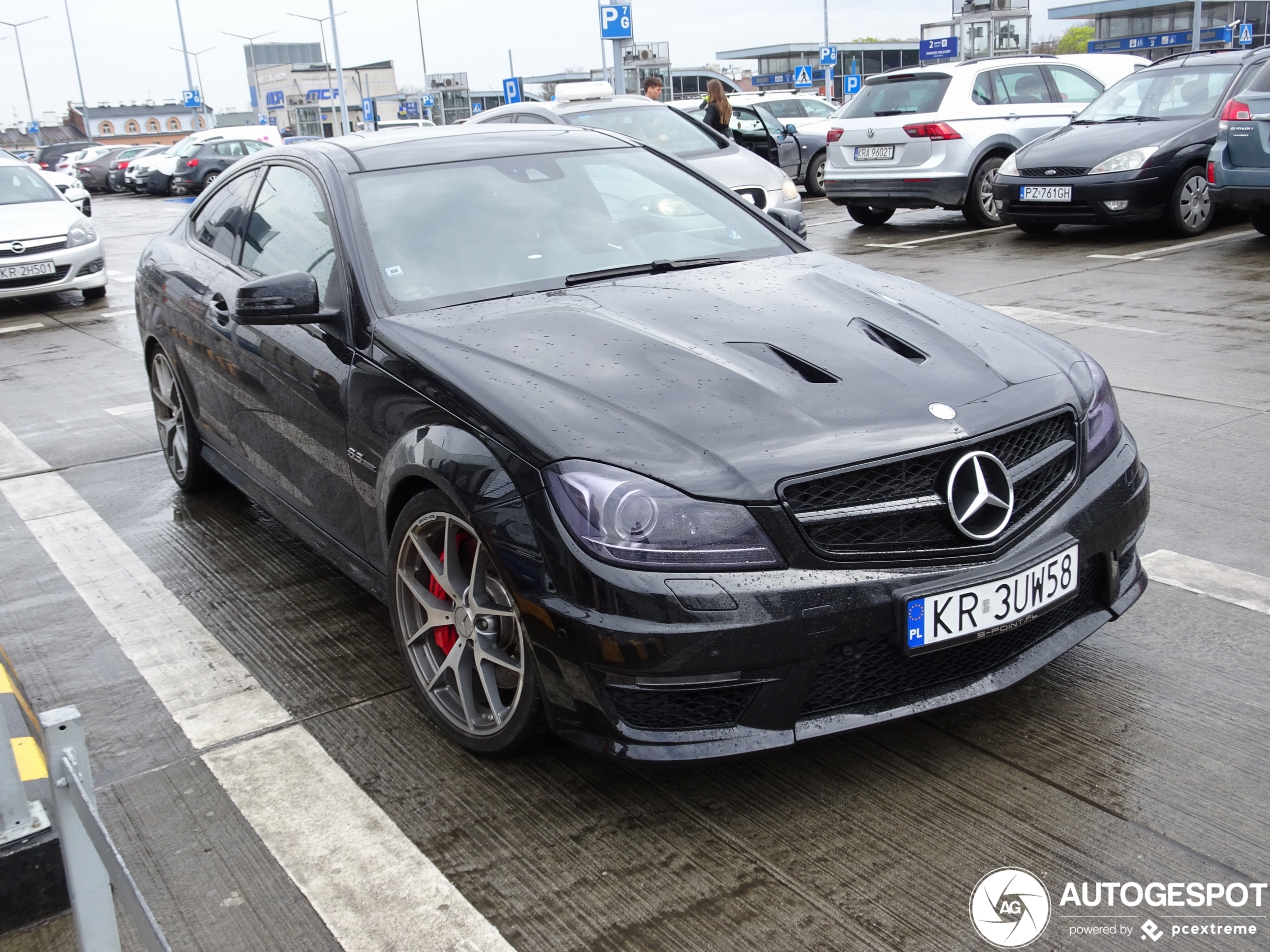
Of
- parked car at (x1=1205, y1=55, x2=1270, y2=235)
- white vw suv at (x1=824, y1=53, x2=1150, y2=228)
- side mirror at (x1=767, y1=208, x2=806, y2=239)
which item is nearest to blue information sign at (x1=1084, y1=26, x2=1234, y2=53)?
white vw suv at (x1=824, y1=53, x2=1150, y2=228)

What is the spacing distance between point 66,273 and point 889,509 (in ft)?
39.8

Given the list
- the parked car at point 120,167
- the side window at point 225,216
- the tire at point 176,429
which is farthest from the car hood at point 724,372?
the parked car at point 120,167

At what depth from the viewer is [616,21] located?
23688mm

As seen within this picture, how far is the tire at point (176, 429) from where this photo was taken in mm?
5332

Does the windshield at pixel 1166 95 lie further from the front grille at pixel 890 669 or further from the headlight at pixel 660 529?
the headlight at pixel 660 529

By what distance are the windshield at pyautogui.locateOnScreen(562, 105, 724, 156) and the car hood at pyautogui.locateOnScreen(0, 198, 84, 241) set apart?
211 inches

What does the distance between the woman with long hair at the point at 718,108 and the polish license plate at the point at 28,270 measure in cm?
712

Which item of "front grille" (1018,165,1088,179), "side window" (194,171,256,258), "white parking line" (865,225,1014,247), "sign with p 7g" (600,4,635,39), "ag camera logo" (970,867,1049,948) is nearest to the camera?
"ag camera logo" (970,867,1049,948)

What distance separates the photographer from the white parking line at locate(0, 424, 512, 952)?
2541mm

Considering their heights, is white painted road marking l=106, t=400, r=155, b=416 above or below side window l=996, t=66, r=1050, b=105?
below

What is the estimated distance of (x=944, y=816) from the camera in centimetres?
277

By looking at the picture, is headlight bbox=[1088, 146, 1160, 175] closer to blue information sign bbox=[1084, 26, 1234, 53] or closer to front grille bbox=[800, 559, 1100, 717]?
front grille bbox=[800, 559, 1100, 717]

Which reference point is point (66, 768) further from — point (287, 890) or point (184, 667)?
point (184, 667)

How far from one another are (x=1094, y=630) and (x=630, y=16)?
22757 mm
